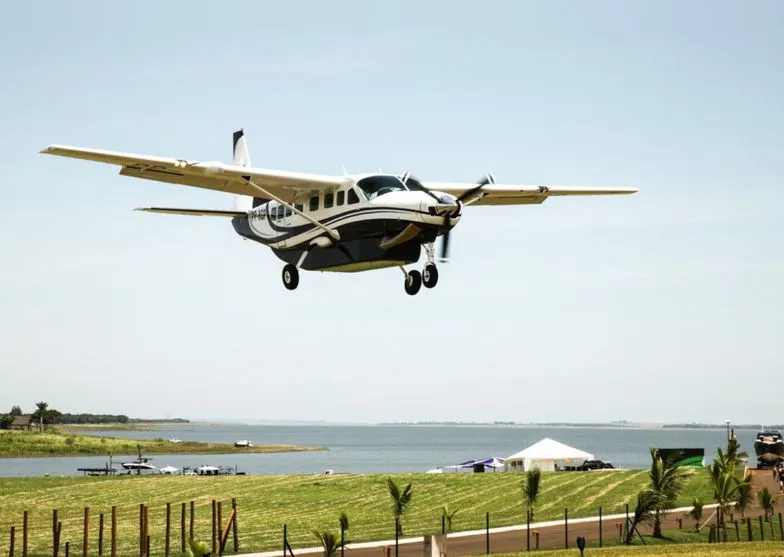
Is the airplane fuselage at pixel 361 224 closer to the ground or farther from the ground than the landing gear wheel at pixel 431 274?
farther from the ground

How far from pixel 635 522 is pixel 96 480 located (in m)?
55.2

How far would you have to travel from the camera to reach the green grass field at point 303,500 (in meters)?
54.6

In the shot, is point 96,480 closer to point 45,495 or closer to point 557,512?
point 45,495

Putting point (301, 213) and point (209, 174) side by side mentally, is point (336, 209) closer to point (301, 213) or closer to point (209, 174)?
point (301, 213)

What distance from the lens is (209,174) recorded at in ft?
111

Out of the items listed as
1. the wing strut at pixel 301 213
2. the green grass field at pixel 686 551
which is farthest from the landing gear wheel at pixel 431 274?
the green grass field at pixel 686 551

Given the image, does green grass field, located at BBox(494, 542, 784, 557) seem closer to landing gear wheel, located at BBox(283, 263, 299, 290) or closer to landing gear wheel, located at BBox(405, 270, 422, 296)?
landing gear wheel, located at BBox(405, 270, 422, 296)

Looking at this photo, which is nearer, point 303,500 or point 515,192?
point 515,192

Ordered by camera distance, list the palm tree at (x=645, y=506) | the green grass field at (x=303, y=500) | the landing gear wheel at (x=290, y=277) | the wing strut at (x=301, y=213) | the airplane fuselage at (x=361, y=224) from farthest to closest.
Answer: the green grass field at (x=303, y=500), the palm tree at (x=645, y=506), the landing gear wheel at (x=290, y=277), the wing strut at (x=301, y=213), the airplane fuselage at (x=361, y=224)

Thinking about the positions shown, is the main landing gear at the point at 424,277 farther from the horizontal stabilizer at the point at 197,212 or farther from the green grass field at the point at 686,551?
the green grass field at the point at 686,551

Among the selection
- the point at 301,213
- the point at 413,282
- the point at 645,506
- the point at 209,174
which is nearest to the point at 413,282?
the point at 413,282

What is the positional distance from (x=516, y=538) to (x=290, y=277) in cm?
1724

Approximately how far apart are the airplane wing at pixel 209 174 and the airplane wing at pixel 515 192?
413 cm

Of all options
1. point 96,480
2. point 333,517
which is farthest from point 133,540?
point 96,480
